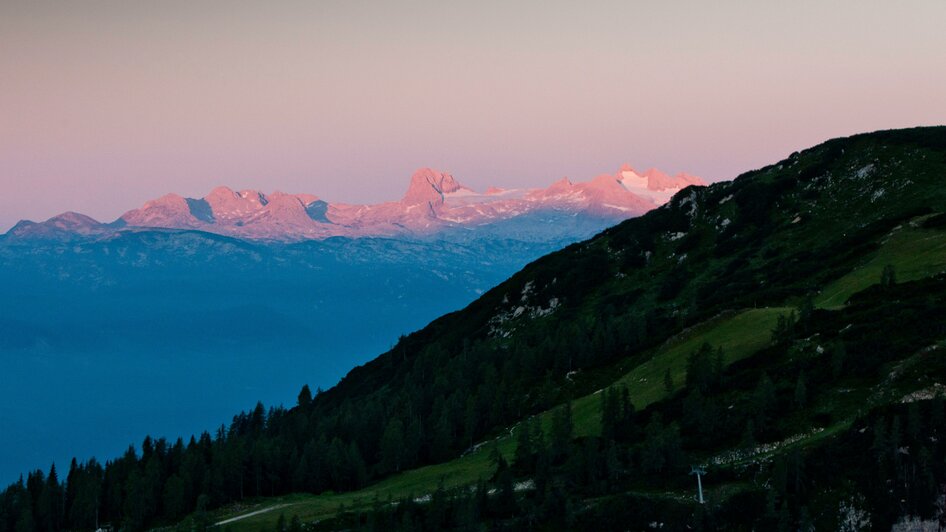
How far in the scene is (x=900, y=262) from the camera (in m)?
122

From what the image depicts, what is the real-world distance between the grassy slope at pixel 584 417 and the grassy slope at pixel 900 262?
838cm

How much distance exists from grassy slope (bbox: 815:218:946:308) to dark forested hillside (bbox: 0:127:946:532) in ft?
1.44

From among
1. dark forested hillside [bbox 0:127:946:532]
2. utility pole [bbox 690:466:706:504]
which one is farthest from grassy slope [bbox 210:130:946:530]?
utility pole [bbox 690:466:706:504]

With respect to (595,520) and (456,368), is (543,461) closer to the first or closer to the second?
(595,520)

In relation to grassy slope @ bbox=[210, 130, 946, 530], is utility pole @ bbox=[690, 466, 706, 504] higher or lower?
lower

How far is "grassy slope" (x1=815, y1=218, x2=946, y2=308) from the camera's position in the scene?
375 feet

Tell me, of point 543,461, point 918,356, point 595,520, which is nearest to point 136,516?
point 543,461

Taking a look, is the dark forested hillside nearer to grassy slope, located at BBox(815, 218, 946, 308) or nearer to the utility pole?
grassy slope, located at BBox(815, 218, 946, 308)

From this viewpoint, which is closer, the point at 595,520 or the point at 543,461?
the point at 595,520

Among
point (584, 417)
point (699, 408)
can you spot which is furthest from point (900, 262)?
point (584, 417)

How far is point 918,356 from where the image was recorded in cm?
8362

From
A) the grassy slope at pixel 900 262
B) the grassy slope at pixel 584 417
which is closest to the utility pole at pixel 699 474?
the grassy slope at pixel 584 417

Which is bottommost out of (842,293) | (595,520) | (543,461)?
(595,520)

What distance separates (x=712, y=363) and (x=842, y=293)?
80.8 feet
